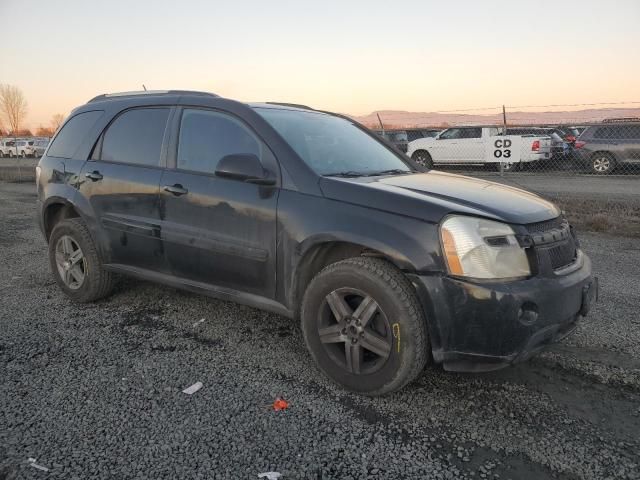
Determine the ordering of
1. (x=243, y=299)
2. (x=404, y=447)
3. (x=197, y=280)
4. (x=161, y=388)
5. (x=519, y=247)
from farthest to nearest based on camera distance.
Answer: (x=197, y=280) → (x=243, y=299) → (x=161, y=388) → (x=519, y=247) → (x=404, y=447)

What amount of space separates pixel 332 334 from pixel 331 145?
1446 millimetres

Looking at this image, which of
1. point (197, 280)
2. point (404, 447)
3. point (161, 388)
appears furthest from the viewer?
point (197, 280)

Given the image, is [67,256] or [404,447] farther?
[67,256]

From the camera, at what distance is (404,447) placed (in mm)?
2496

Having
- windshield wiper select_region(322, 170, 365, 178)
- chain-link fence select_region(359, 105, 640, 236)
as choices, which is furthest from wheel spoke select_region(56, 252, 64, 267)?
chain-link fence select_region(359, 105, 640, 236)

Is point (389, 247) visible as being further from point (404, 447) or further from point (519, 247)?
point (404, 447)

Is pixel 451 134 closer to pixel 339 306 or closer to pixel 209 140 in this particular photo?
pixel 209 140

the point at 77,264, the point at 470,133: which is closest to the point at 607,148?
the point at 470,133

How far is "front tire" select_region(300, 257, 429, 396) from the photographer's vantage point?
2.75 m

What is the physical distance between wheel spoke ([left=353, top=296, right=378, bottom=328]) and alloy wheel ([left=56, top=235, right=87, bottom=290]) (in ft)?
9.02

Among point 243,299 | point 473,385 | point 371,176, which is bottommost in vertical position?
point 473,385

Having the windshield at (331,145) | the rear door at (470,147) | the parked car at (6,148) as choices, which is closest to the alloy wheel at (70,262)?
the windshield at (331,145)

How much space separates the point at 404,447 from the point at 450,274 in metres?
0.89

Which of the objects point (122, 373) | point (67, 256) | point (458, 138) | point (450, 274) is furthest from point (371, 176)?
point (458, 138)
